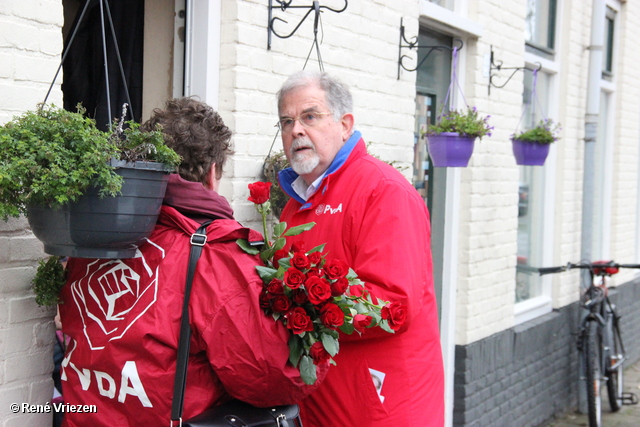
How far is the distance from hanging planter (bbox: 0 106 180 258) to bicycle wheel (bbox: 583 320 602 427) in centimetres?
493

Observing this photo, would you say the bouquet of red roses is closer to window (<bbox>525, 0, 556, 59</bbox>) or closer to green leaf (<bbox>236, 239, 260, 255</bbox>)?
green leaf (<bbox>236, 239, 260, 255</bbox>)

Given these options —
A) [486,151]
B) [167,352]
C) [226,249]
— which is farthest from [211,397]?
[486,151]

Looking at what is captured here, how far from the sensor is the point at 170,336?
188 cm

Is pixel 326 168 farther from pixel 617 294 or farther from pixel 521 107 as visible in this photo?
pixel 617 294

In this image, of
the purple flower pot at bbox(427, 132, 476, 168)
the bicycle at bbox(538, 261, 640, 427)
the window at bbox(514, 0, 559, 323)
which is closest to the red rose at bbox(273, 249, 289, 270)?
the purple flower pot at bbox(427, 132, 476, 168)

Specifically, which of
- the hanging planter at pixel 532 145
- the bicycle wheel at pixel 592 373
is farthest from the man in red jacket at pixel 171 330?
the bicycle wheel at pixel 592 373

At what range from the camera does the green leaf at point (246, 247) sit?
1988 millimetres

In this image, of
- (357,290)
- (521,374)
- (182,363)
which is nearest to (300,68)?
(357,290)

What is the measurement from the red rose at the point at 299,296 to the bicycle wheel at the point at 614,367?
16.6 ft

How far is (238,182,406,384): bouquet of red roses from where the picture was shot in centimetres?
190

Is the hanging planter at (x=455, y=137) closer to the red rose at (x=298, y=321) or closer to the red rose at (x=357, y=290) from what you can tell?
the red rose at (x=357, y=290)

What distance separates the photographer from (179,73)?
3209mm

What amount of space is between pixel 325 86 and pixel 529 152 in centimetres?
306

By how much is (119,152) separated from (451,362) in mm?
3778
